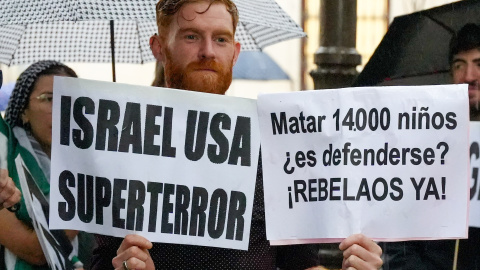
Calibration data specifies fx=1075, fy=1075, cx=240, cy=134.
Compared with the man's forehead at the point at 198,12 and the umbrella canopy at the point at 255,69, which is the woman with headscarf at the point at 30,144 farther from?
the umbrella canopy at the point at 255,69

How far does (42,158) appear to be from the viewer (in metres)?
4.59

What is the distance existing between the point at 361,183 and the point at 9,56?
11.1ft

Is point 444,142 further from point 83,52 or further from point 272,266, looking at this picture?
point 83,52

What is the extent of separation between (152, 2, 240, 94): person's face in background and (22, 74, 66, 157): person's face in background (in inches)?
52.2

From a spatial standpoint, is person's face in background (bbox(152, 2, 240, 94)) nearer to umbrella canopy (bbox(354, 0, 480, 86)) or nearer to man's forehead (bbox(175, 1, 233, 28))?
man's forehead (bbox(175, 1, 233, 28))

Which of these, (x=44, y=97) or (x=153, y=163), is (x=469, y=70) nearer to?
(x=44, y=97)

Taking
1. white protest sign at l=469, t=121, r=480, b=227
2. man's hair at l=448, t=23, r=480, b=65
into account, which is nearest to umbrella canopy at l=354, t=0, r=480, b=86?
man's hair at l=448, t=23, r=480, b=65

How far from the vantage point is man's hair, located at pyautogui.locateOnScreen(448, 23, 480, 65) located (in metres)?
4.96

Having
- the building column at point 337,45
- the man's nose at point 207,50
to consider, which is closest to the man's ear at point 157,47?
the man's nose at point 207,50

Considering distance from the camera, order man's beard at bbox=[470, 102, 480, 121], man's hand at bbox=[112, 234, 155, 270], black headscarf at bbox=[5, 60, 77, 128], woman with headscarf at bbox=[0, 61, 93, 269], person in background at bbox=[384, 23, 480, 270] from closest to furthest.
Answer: man's hand at bbox=[112, 234, 155, 270] < woman with headscarf at bbox=[0, 61, 93, 269] < person in background at bbox=[384, 23, 480, 270] < man's beard at bbox=[470, 102, 480, 121] < black headscarf at bbox=[5, 60, 77, 128]

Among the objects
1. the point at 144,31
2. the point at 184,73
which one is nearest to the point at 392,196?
the point at 184,73

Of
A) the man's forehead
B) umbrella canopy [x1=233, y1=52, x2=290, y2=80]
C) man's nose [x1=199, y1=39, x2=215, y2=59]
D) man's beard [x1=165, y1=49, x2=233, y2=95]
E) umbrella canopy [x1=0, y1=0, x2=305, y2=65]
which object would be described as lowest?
man's beard [x1=165, y1=49, x2=233, y2=95]

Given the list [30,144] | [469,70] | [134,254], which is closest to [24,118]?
[30,144]

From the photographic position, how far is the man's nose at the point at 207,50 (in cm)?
341
